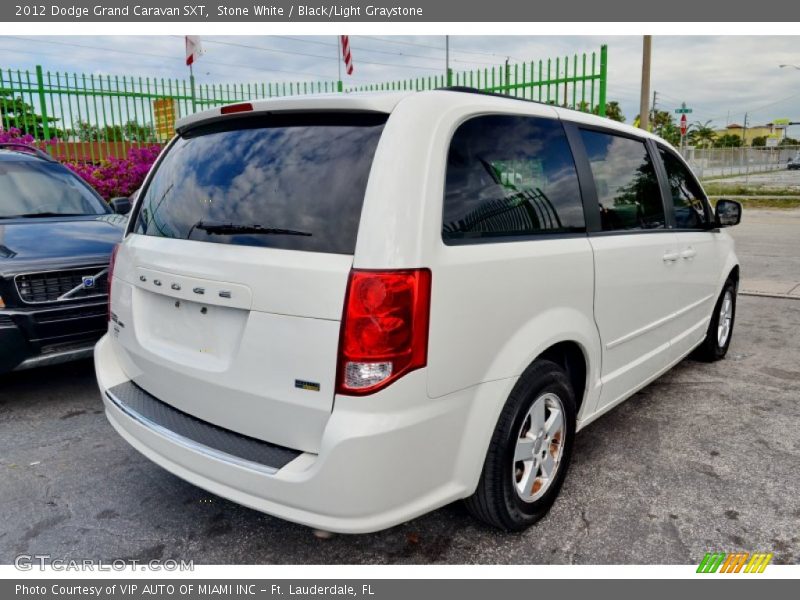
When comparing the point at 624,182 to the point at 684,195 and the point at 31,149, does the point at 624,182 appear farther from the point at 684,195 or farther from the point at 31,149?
the point at 31,149

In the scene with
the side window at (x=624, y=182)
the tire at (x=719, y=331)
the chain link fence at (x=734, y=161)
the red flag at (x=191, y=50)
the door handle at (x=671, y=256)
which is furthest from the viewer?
the chain link fence at (x=734, y=161)

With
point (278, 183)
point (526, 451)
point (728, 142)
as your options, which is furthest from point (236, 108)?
point (728, 142)

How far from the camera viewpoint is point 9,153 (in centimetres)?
569

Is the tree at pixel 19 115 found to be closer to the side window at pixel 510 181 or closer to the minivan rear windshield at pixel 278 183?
the minivan rear windshield at pixel 278 183

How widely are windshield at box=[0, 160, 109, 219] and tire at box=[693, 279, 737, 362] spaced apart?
5.10 meters

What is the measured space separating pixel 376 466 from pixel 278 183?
1.07 metres

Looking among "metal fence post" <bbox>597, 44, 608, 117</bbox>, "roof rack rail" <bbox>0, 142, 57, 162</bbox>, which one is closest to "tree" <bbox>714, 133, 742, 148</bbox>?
"metal fence post" <bbox>597, 44, 608, 117</bbox>

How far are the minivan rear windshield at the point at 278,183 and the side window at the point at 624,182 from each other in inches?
55.7

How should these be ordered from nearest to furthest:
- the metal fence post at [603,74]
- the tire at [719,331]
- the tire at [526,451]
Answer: the tire at [526,451]
the tire at [719,331]
the metal fence post at [603,74]

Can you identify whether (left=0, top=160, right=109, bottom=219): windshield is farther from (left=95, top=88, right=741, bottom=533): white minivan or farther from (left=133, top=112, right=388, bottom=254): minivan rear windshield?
(left=133, top=112, right=388, bottom=254): minivan rear windshield

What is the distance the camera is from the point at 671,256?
3.72m

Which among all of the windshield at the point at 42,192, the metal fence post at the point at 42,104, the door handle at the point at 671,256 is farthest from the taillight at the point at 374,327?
the metal fence post at the point at 42,104

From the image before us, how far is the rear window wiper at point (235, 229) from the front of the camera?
7.38ft

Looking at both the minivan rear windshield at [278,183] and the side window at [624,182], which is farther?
the side window at [624,182]
